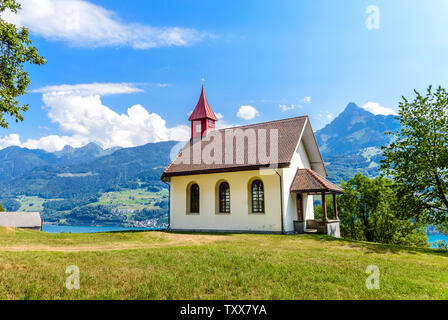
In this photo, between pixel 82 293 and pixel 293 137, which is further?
pixel 293 137

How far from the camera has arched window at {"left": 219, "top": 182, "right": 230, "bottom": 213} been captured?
950 inches

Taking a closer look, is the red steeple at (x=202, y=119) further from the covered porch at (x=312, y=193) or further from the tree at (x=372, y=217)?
the tree at (x=372, y=217)

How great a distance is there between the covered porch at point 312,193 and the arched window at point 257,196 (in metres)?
2.35

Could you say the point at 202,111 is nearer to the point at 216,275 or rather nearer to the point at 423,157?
the point at 423,157

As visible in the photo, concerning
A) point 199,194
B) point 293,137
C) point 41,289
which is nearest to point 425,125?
point 293,137

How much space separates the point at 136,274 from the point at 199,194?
1608 centimetres

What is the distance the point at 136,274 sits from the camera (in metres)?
9.02

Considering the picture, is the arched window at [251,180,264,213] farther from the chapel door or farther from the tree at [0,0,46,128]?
the tree at [0,0,46,128]

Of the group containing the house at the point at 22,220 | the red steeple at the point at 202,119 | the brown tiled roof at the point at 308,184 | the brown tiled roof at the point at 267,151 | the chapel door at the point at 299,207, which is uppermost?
the red steeple at the point at 202,119

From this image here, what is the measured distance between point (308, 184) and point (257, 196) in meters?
3.97

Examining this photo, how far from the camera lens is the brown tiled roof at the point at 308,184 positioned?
20.6m

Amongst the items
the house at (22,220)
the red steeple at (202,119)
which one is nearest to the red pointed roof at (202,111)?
the red steeple at (202,119)

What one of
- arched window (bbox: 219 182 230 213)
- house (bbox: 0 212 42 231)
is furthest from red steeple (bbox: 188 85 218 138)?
house (bbox: 0 212 42 231)
